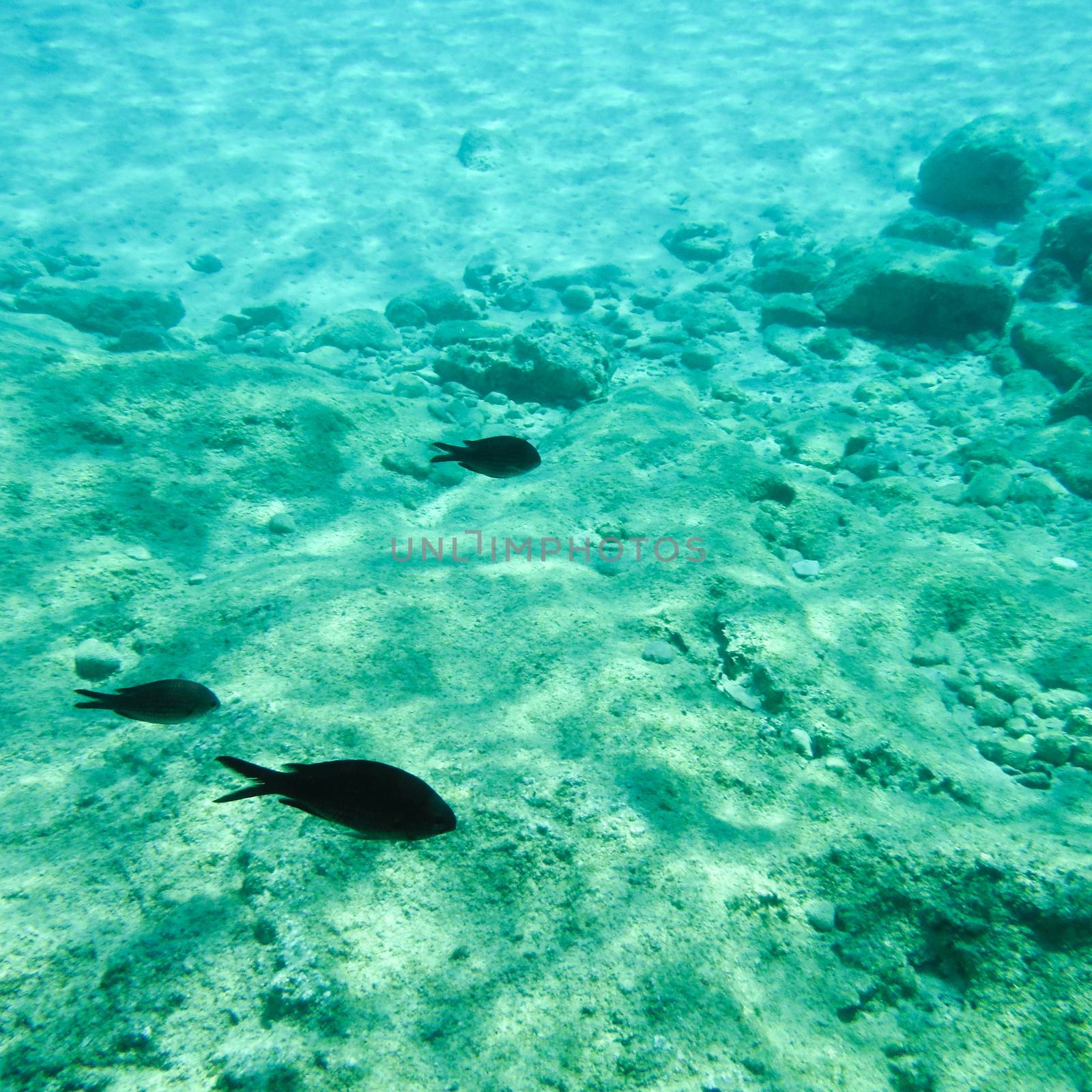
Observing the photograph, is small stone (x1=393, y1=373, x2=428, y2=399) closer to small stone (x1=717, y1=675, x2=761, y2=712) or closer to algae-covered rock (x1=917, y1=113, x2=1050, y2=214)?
small stone (x1=717, y1=675, x2=761, y2=712)

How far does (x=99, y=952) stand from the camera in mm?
2143

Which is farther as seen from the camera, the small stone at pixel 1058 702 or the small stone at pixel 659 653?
the small stone at pixel 1058 702

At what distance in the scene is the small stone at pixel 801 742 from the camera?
3.13 m

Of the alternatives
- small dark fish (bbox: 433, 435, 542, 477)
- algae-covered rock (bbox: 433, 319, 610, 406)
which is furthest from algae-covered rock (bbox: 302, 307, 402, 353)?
small dark fish (bbox: 433, 435, 542, 477)

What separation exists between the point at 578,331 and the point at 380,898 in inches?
281

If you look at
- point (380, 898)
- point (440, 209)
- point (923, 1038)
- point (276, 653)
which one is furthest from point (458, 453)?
point (440, 209)

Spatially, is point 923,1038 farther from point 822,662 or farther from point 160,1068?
point 160,1068

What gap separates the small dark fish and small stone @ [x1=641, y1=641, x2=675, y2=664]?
137 centimetres

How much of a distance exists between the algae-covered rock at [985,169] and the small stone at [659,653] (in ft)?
41.6

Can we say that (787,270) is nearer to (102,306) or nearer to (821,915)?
(821,915)

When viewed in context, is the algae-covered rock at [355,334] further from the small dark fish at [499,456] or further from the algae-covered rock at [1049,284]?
the algae-covered rock at [1049,284]

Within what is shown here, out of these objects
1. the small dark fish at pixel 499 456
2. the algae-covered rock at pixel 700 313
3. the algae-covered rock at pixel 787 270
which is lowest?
the algae-covered rock at pixel 700 313

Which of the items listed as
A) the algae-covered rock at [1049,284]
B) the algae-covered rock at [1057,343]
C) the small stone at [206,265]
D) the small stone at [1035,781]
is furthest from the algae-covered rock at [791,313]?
the small stone at [206,265]

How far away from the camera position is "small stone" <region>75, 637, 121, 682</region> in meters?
3.42
